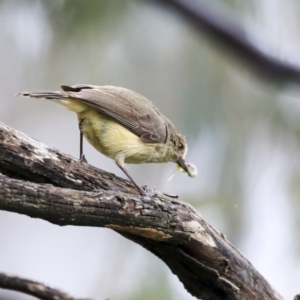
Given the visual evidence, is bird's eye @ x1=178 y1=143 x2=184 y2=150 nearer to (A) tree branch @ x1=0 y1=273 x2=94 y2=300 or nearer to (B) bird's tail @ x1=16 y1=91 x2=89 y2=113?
(B) bird's tail @ x1=16 y1=91 x2=89 y2=113

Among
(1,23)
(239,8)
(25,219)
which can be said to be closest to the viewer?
(239,8)

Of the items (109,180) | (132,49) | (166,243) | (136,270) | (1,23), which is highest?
(132,49)

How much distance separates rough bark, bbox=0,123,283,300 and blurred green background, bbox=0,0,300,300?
4.73 ft

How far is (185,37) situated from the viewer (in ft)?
17.5

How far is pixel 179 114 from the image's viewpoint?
199 inches

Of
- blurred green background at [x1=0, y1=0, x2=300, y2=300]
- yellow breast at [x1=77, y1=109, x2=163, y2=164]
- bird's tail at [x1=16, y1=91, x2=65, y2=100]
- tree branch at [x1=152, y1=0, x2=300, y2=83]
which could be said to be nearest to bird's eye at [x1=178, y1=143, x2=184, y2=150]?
yellow breast at [x1=77, y1=109, x2=163, y2=164]

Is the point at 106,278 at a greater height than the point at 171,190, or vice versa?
the point at 171,190

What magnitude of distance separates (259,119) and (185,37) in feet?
3.33

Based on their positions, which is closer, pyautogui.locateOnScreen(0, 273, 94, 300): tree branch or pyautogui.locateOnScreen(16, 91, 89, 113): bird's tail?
pyautogui.locateOnScreen(0, 273, 94, 300): tree branch

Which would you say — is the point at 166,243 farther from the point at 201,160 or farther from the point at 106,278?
the point at 106,278

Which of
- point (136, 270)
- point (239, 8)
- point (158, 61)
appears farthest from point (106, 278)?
point (239, 8)

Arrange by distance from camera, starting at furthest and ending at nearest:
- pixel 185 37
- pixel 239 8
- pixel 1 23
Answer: pixel 185 37 → pixel 1 23 → pixel 239 8

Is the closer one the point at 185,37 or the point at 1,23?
the point at 1,23

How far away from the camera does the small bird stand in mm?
3062
